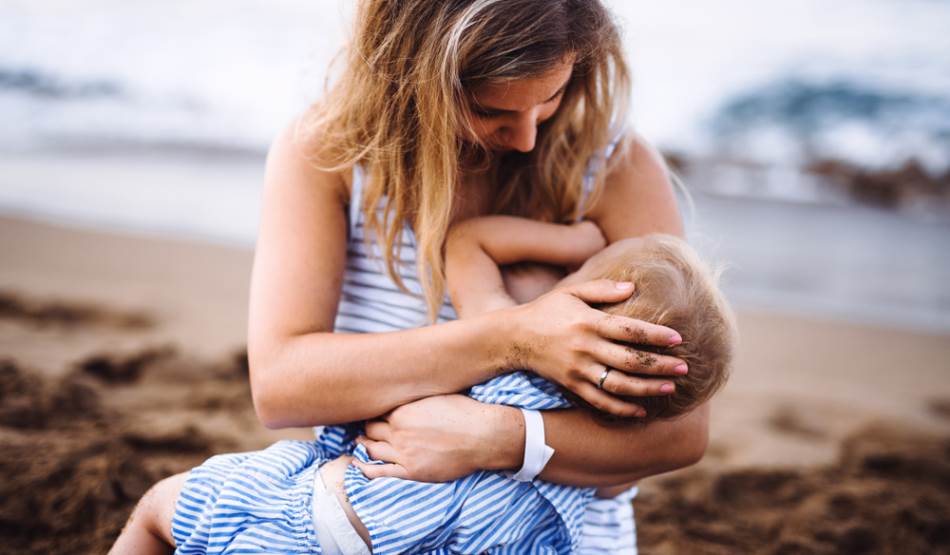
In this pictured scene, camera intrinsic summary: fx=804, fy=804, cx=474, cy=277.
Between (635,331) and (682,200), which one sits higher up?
(635,331)

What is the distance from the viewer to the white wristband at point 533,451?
1.50 m

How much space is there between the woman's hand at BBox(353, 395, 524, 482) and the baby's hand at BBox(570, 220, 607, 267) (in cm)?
47

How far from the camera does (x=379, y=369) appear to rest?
157 cm

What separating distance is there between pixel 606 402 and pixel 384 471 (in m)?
0.43

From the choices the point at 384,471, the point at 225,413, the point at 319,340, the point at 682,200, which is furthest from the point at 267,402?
the point at 682,200

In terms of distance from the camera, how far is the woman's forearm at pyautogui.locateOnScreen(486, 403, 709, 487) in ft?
4.93

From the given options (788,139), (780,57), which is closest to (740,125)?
(788,139)

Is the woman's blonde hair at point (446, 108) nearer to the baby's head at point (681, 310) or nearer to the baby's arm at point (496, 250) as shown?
the baby's arm at point (496, 250)

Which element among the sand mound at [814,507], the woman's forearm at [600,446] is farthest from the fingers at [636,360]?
the sand mound at [814,507]

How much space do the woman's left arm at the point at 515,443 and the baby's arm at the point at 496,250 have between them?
25 cm

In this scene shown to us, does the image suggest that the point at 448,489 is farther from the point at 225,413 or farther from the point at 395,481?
the point at 225,413

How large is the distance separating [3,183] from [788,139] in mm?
6743

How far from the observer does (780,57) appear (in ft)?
29.5

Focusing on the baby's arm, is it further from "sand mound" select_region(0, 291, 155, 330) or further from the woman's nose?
"sand mound" select_region(0, 291, 155, 330)
